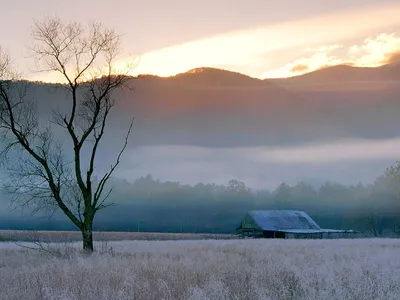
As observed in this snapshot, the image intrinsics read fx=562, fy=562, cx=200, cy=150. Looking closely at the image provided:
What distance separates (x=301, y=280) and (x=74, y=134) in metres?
17.0

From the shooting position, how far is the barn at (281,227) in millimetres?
70812

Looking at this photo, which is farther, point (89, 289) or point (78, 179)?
point (78, 179)

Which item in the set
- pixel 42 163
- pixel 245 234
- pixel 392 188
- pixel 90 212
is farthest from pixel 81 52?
pixel 392 188

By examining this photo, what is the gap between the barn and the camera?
70812 millimetres

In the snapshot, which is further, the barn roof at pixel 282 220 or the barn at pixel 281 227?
the barn roof at pixel 282 220

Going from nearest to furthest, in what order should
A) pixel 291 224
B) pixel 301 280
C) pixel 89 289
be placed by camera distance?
pixel 89 289
pixel 301 280
pixel 291 224

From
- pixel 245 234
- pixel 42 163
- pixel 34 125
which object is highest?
pixel 34 125

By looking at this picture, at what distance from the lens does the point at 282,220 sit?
73750 millimetres

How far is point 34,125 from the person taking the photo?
26.7m

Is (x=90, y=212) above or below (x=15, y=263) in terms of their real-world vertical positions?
above

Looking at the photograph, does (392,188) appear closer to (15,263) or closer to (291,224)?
(291,224)

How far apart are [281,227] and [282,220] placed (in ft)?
7.03

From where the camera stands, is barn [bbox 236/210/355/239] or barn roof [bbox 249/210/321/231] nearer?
barn [bbox 236/210/355/239]

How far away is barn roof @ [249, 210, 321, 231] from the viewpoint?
Answer: 71.9m
